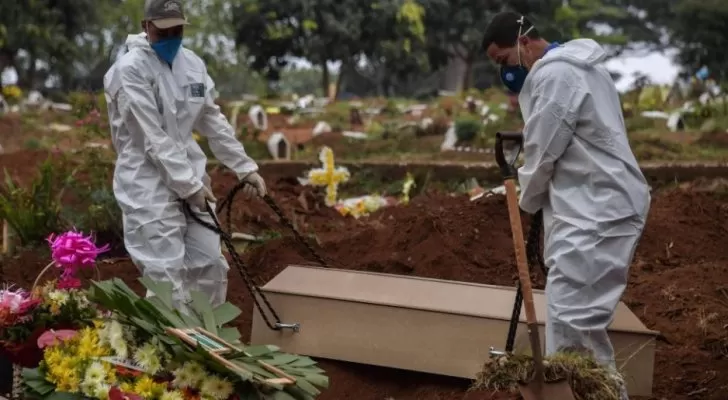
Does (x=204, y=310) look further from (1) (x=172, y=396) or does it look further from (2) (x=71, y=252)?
(2) (x=71, y=252)

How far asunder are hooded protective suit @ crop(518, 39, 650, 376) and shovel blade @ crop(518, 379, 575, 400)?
63cm

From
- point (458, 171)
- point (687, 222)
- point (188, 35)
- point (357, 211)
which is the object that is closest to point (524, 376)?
point (687, 222)

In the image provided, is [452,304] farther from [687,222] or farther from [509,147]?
[509,147]

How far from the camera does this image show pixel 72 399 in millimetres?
3506

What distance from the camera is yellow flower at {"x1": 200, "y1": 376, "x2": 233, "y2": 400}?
347 centimetres

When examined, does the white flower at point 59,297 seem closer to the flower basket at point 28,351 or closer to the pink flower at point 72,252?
the flower basket at point 28,351

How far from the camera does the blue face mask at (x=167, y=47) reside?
17.2ft

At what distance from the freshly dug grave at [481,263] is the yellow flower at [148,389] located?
142 centimetres

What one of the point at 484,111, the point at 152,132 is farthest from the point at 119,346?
the point at 484,111

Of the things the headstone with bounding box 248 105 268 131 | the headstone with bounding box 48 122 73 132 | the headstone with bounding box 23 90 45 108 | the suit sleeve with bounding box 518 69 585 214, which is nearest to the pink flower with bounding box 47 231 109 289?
the suit sleeve with bounding box 518 69 585 214

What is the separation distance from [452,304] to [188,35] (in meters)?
28.4

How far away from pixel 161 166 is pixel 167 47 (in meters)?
0.66

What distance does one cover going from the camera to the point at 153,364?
11.6 ft

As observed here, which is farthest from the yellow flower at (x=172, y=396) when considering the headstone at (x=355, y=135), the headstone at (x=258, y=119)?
the headstone at (x=258, y=119)
